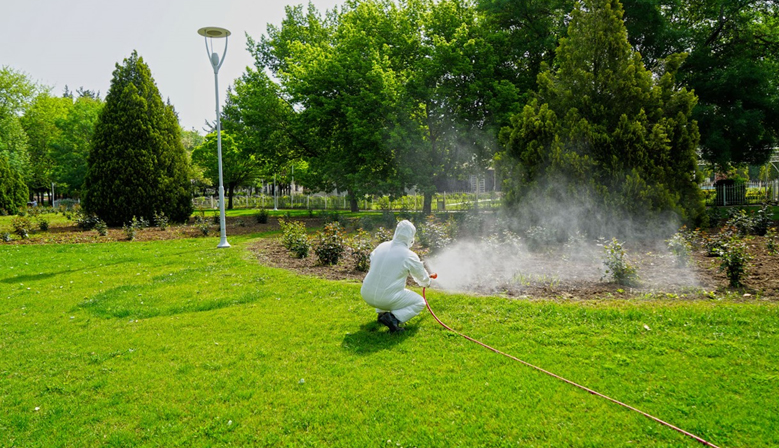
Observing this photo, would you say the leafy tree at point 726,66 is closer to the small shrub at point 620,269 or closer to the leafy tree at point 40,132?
the small shrub at point 620,269

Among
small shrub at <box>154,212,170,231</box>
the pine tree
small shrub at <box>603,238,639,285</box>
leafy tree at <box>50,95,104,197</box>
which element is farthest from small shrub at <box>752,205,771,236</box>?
leafy tree at <box>50,95,104,197</box>

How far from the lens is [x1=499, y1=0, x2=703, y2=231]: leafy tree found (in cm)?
1031

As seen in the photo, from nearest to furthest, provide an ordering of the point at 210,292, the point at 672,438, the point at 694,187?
the point at 672,438, the point at 210,292, the point at 694,187

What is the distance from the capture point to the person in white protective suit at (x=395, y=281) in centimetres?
484

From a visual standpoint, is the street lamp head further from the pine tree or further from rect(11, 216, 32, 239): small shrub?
rect(11, 216, 32, 239): small shrub

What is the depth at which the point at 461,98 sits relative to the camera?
19.3 m

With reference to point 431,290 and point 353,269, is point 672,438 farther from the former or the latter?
point 353,269

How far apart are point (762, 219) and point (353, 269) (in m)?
10.6

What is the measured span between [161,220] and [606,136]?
16911 millimetres

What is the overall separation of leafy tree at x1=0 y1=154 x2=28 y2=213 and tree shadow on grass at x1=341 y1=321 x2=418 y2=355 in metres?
35.5

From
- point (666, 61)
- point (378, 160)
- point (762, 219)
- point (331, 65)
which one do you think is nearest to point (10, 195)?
point (331, 65)

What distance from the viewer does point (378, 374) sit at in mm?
3924

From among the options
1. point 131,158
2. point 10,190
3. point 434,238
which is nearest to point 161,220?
point 131,158

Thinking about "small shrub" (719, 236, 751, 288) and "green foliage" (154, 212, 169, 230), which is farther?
"green foliage" (154, 212, 169, 230)
